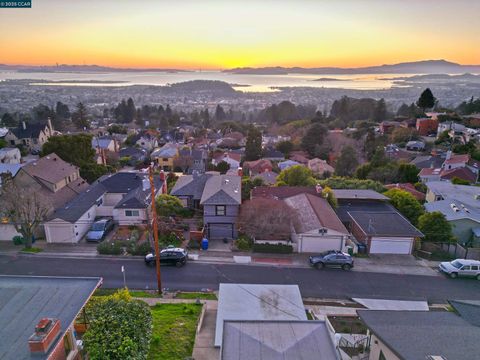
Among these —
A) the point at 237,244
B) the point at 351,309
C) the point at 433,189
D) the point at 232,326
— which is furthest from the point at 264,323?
the point at 433,189

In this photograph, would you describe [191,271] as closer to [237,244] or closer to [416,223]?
Result: [237,244]

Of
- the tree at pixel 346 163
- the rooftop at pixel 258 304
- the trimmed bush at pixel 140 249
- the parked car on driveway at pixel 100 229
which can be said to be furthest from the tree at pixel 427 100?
the trimmed bush at pixel 140 249

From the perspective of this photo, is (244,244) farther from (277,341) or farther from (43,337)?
(43,337)

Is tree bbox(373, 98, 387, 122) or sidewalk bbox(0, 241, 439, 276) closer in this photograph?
sidewalk bbox(0, 241, 439, 276)

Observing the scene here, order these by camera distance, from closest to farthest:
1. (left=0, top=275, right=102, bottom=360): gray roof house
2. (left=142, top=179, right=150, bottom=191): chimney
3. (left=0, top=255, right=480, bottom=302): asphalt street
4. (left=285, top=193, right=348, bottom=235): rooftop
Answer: (left=0, top=275, right=102, bottom=360): gray roof house, (left=0, top=255, right=480, bottom=302): asphalt street, (left=285, top=193, right=348, bottom=235): rooftop, (left=142, top=179, right=150, bottom=191): chimney

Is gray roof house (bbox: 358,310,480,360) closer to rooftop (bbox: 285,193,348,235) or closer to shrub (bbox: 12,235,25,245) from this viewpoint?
rooftop (bbox: 285,193,348,235)

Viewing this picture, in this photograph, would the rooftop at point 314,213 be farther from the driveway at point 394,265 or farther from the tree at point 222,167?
the tree at point 222,167

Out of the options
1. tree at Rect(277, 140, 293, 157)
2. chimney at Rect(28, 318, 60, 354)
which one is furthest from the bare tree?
tree at Rect(277, 140, 293, 157)

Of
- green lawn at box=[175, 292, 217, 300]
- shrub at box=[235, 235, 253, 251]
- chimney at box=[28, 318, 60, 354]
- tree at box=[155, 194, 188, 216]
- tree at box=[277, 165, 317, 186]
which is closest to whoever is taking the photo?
chimney at box=[28, 318, 60, 354]
